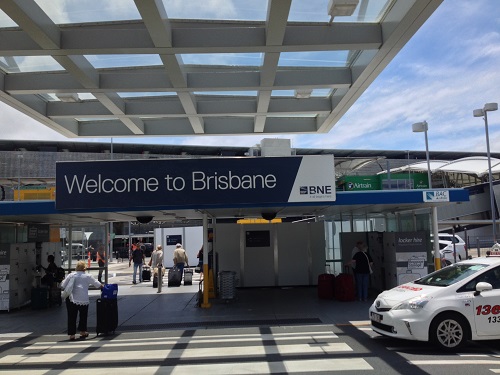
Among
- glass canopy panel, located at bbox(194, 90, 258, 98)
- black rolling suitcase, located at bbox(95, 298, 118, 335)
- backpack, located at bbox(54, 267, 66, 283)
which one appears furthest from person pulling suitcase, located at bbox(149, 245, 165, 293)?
black rolling suitcase, located at bbox(95, 298, 118, 335)

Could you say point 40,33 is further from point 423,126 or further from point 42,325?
point 423,126

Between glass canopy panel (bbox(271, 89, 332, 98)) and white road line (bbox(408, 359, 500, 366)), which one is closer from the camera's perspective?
white road line (bbox(408, 359, 500, 366))

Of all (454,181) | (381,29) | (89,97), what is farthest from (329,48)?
(454,181)

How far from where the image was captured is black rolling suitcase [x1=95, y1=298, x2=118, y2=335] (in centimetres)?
1025

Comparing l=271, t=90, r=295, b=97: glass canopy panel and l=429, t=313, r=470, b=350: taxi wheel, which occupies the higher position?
l=271, t=90, r=295, b=97: glass canopy panel

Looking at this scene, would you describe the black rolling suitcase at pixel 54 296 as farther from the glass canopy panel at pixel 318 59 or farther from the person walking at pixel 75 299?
the glass canopy panel at pixel 318 59

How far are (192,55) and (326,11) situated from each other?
3630 millimetres

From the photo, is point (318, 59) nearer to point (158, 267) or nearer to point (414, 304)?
point (414, 304)

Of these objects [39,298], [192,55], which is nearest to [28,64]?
[192,55]

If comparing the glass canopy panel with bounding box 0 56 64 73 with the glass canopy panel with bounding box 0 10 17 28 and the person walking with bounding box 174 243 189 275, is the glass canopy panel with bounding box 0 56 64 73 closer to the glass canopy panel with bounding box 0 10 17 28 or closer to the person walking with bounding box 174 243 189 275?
the glass canopy panel with bounding box 0 10 17 28

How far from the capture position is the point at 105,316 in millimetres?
10250

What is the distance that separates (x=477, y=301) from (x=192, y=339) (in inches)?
212

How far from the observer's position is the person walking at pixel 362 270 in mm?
13617

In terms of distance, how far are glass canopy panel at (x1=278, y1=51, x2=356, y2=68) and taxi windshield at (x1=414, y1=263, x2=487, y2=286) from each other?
6066 millimetres
